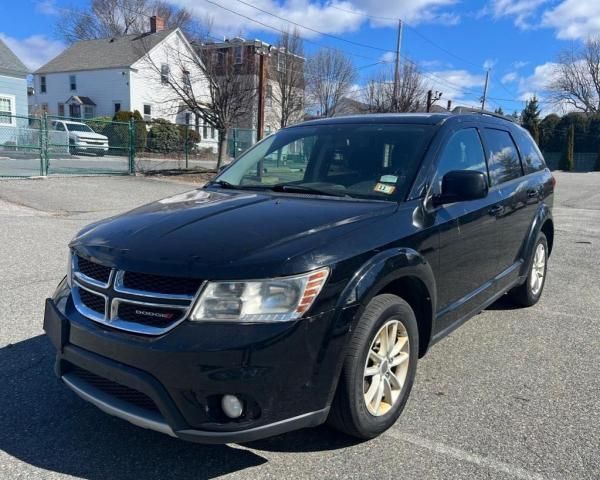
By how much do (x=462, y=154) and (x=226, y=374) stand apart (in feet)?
8.43

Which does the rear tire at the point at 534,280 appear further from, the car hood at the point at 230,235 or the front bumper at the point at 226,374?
the front bumper at the point at 226,374

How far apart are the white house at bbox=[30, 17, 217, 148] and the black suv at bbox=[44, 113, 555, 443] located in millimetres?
34327

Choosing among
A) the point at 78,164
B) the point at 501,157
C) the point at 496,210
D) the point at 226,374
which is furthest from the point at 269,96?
the point at 226,374

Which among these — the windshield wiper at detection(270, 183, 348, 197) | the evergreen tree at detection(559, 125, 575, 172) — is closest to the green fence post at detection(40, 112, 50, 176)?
the windshield wiper at detection(270, 183, 348, 197)

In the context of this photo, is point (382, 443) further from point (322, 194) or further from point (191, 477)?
point (322, 194)

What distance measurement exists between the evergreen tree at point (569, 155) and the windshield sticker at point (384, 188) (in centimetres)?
4824

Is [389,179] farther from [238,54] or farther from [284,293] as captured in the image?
[238,54]

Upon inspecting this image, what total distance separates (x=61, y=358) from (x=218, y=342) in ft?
3.59

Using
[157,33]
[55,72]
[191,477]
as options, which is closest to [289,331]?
[191,477]

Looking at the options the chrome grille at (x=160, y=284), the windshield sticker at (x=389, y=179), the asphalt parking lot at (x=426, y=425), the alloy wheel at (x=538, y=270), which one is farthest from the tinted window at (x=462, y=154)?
the chrome grille at (x=160, y=284)

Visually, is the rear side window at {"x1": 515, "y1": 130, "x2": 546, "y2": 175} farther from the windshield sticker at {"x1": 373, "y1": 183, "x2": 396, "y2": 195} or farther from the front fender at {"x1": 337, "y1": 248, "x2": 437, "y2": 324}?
the front fender at {"x1": 337, "y1": 248, "x2": 437, "y2": 324}

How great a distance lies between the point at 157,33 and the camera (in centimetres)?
4044

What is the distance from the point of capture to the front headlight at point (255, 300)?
2387 mm

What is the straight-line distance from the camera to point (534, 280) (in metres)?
5.49
